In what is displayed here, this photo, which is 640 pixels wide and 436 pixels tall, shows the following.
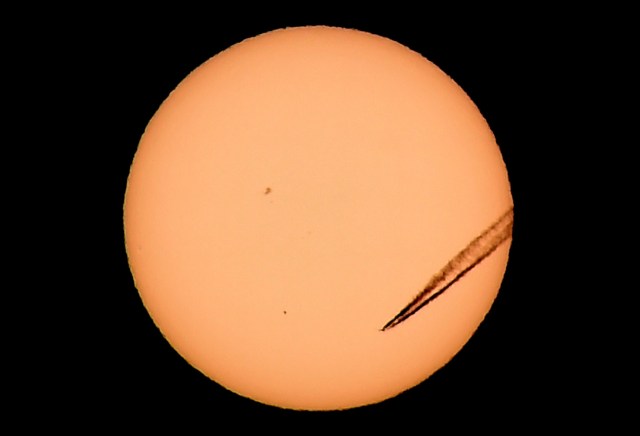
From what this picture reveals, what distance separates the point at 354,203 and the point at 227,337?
1.41 ft

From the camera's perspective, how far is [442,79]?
187cm

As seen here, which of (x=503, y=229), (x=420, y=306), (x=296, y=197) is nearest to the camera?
(x=296, y=197)

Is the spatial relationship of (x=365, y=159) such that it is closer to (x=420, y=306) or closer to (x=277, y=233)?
(x=277, y=233)

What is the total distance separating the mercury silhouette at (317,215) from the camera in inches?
63.0

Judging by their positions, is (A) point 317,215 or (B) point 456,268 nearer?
(A) point 317,215

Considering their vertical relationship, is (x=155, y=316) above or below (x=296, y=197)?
above

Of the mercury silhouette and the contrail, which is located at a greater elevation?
the mercury silhouette

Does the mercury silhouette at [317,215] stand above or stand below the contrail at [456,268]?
above

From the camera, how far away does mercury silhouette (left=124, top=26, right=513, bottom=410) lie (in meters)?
1.60

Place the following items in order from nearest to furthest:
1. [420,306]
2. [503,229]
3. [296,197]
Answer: [296,197]
[420,306]
[503,229]

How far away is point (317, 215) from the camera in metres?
1.59

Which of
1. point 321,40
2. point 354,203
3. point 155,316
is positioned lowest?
point 354,203

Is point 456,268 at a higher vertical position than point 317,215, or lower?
lower

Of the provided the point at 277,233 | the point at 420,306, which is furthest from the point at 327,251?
the point at 420,306
